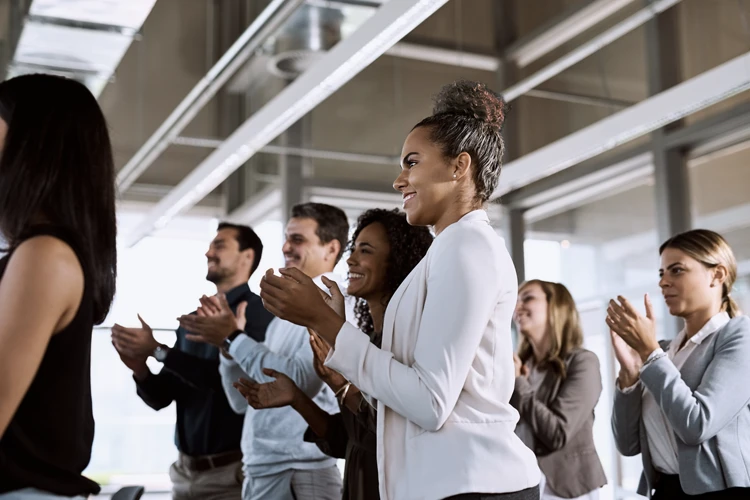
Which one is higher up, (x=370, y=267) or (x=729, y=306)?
(x=370, y=267)

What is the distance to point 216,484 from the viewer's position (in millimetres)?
2947

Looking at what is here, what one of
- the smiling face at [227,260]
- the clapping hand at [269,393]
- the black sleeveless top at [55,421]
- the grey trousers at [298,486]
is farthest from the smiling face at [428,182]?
the smiling face at [227,260]

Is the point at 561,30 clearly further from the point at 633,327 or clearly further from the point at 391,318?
the point at 391,318

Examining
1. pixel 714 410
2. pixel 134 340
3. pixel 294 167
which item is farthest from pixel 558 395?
pixel 294 167

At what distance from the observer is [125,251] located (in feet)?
21.5

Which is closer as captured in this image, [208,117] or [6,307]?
[6,307]

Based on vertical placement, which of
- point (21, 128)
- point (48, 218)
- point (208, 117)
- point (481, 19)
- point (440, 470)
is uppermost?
point (481, 19)

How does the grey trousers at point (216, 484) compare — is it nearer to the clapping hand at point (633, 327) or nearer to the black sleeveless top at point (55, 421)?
the clapping hand at point (633, 327)

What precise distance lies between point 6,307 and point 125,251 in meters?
5.64

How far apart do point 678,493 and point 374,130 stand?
14.5 ft

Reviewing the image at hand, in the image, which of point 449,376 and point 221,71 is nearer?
point 449,376

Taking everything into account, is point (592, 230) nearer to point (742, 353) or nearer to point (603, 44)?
point (603, 44)

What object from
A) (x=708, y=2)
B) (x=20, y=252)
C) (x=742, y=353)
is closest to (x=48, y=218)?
(x=20, y=252)

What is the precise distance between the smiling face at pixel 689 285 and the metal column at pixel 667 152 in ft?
8.59
